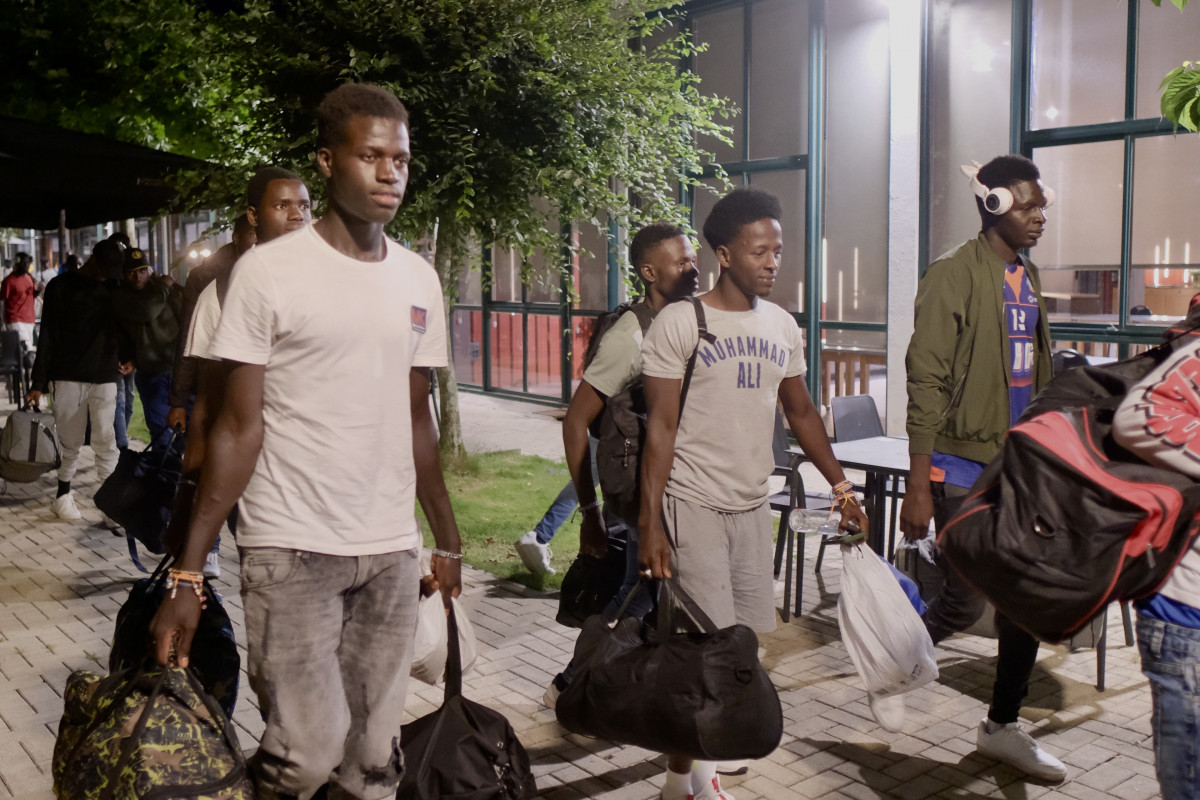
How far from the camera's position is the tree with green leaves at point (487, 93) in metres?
7.31

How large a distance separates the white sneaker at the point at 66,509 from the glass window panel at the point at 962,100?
24.3 feet

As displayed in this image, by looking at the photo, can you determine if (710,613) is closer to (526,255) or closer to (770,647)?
(770,647)

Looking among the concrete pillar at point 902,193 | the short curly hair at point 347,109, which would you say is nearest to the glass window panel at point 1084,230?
the concrete pillar at point 902,193

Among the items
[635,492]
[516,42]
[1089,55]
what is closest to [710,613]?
[635,492]

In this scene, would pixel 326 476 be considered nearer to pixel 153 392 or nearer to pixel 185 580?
pixel 185 580

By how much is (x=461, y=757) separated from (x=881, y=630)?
1.63 m

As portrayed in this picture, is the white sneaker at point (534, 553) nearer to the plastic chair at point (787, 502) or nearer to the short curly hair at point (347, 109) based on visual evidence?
the plastic chair at point (787, 502)

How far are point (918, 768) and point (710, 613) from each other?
1.21 meters

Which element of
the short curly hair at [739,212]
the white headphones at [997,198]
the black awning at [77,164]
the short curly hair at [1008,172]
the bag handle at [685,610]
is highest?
the black awning at [77,164]

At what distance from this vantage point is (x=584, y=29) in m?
8.05

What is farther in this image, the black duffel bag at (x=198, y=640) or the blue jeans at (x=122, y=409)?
the blue jeans at (x=122, y=409)

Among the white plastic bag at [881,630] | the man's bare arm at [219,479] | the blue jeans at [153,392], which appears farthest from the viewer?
the blue jeans at [153,392]

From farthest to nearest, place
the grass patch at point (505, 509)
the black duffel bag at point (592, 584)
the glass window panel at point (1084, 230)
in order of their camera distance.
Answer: the glass window panel at point (1084, 230)
the grass patch at point (505, 509)
the black duffel bag at point (592, 584)

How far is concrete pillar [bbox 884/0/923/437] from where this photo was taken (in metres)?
9.82
